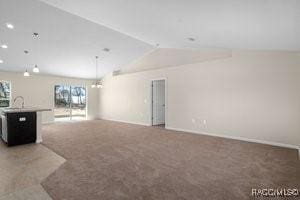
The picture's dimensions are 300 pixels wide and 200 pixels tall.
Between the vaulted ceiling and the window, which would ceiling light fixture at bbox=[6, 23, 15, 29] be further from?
the window

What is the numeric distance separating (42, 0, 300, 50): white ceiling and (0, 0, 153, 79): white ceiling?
115 cm

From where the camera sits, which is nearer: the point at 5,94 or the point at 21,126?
the point at 21,126

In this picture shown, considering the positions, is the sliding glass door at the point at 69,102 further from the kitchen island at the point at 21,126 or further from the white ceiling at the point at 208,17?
the white ceiling at the point at 208,17

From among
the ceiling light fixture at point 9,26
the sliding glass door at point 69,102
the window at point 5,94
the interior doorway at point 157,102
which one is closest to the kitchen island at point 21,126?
the ceiling light fixture at point 9,26

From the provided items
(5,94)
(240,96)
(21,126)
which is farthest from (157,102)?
(5,94)

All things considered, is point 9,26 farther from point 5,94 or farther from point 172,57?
point 172,57

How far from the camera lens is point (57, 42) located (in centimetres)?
601

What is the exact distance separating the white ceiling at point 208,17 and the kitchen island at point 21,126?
3104mm

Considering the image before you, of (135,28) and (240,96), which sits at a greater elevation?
(135,28)

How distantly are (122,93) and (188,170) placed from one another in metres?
6.90

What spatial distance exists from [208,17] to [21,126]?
5204 millimetres

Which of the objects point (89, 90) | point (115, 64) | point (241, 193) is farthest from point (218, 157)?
point (89, 90)

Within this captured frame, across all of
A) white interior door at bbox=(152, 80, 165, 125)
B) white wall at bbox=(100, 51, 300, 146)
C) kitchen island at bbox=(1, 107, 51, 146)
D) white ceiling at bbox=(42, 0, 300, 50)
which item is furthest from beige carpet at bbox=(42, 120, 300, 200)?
white interior door at bbox=(152, 80, 165, 125)

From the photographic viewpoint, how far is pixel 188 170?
10.5 feet
